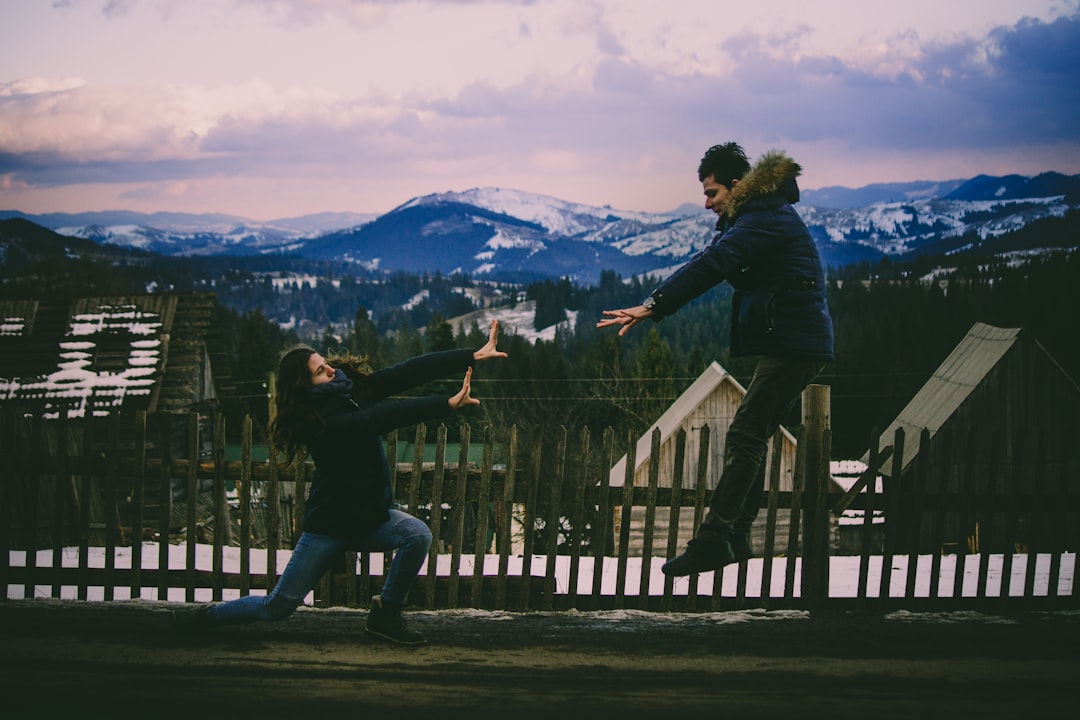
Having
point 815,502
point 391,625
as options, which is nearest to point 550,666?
point 391,625

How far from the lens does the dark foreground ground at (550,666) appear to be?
445cm

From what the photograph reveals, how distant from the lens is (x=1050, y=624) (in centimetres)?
Answer: 577

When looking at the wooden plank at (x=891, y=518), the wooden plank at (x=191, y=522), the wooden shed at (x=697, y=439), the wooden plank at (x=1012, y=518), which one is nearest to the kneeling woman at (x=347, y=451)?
the wooden plank at (x=191, y=522)

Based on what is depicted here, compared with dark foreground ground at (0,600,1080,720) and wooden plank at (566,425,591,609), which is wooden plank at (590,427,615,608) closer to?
wooden plank at (566,425,591,609)

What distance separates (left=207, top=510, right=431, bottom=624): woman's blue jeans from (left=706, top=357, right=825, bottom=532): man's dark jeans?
183cm

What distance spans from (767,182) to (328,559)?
3.38 m

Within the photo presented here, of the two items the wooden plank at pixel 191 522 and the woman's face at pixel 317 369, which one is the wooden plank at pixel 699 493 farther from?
the wooden plank at pixel 191 522

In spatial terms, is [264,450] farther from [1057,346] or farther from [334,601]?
[334,601]

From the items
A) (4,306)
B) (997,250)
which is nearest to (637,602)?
(4,306)

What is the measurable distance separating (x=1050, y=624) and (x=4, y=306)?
3020 cm

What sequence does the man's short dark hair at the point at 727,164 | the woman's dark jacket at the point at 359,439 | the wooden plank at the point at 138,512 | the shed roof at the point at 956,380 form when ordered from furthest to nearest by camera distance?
the shed roof at the point at 956,380 → the wooden plank at the point at 138,512 → the man's short dark hair at the point at 727,164 → the woman's dark jacket at the point at 359,439

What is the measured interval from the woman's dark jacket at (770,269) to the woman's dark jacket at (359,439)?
1.51m

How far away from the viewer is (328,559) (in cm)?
497

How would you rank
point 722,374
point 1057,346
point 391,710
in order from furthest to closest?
1. point 1057,346
2. point 722,374
3. point 391,710
